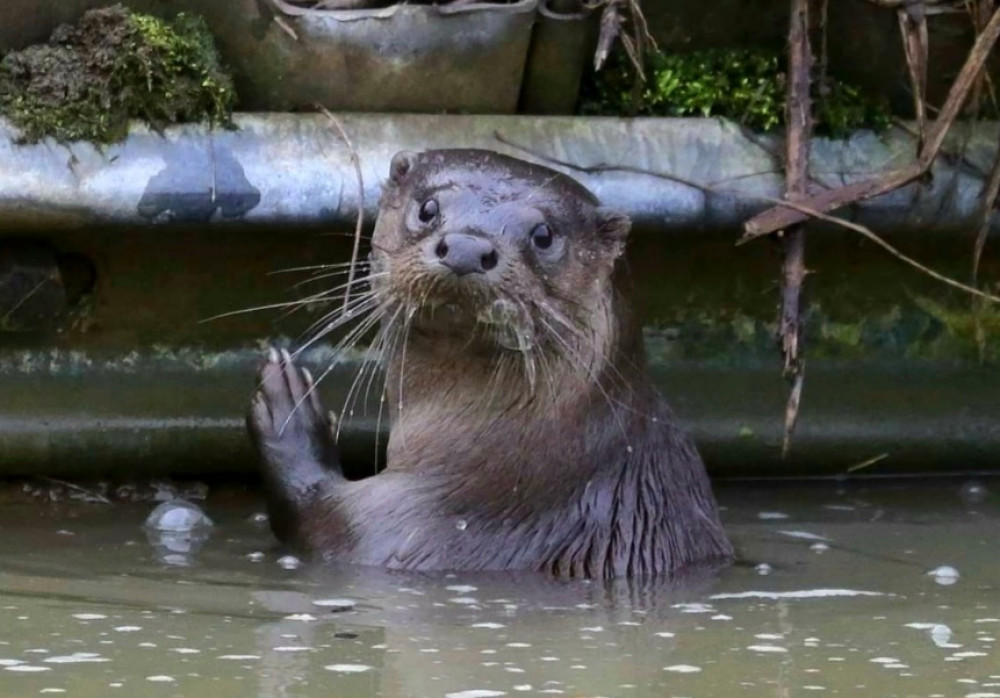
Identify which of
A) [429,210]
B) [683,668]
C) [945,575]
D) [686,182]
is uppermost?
[686,182]

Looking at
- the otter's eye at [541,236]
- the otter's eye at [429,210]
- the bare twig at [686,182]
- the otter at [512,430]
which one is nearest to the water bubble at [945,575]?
the otter at [512,430]

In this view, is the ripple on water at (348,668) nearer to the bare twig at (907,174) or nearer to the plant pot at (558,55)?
the bare twig at (907,174)

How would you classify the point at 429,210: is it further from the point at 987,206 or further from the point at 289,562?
the point at 987,206

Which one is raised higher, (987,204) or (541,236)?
(987,204)

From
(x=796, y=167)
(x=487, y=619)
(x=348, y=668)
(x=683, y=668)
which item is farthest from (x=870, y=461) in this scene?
(x=348, y=668)

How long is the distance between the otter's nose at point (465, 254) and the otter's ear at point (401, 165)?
34 centimetres

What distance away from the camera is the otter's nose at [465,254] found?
12.6 ft

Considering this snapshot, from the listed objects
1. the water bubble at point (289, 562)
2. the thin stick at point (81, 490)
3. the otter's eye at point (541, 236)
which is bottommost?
the water bubble at point (289, 562)

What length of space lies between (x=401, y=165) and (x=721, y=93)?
0.84 metres

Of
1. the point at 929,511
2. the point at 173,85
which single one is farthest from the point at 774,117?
the point at 173,85

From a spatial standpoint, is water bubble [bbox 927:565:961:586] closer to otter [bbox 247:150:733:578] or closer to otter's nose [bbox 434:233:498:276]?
otter [bbox 247:150:733:578]

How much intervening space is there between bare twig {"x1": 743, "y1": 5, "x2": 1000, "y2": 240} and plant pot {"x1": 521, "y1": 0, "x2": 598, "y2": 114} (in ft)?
1.70

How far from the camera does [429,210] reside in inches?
160

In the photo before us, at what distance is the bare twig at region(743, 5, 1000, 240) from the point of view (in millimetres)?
4457
